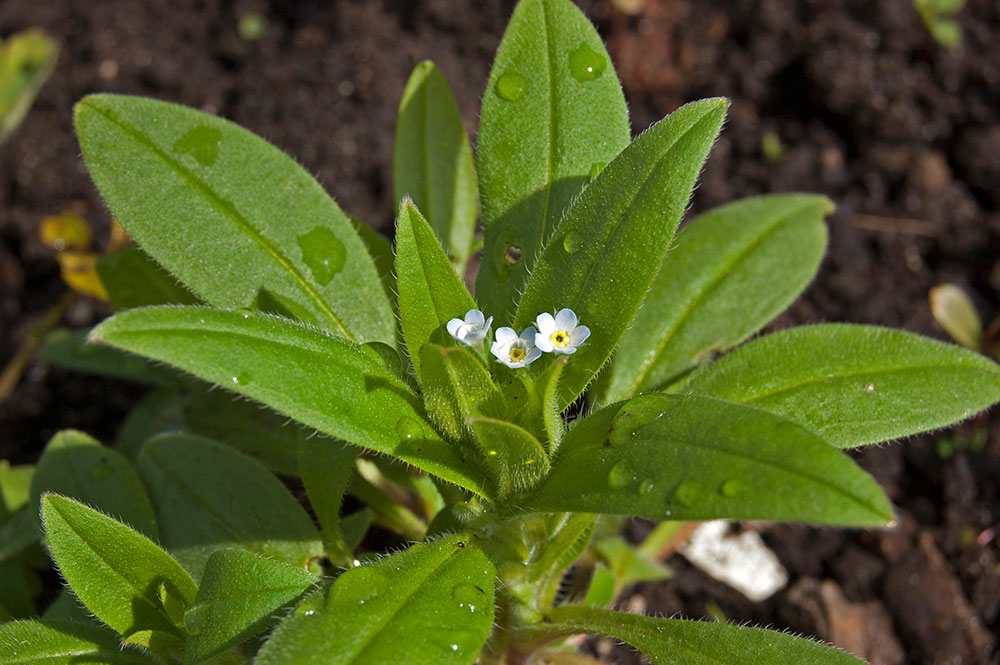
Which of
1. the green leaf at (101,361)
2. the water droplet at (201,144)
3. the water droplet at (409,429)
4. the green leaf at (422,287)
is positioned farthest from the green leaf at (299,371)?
the green leaf at (101,361)

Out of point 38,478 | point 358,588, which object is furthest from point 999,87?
point 38,478

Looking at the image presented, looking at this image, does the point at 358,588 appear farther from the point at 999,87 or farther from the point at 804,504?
the point at 999,87

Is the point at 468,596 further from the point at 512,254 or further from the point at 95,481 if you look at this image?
the point at 95,481

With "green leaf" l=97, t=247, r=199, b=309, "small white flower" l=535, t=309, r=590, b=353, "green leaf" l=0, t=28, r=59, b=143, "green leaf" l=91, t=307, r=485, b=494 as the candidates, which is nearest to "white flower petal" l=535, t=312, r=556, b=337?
"small white flower" l=535, t=309, r=590, b=353

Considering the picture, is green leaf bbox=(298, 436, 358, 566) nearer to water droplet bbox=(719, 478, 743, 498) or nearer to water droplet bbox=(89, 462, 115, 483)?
water droplet bbox=(89, 462, 115, 483)

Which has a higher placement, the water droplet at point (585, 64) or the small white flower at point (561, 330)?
the water droplet at point (585, 64)

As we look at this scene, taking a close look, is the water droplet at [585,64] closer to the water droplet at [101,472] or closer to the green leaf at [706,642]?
the green leaf at [706,642]

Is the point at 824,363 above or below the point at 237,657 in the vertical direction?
above
